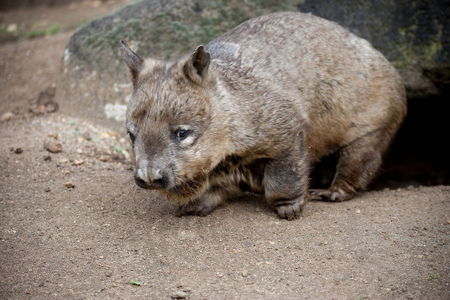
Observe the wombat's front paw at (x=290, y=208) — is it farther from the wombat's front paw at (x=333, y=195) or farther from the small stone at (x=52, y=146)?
the small stone at (x=52, y=146)

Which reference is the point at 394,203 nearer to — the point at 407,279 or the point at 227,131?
the point at 407,279

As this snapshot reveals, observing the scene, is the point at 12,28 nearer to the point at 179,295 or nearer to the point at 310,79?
the point at 310,79

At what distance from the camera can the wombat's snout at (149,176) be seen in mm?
3480

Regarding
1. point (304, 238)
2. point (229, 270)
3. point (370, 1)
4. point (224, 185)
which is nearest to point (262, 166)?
point (224, 185)

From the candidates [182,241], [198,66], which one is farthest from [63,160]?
[198,66]

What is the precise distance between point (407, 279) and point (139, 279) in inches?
74.0

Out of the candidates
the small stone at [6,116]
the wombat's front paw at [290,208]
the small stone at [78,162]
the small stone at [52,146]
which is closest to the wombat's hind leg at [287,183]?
the wombat's front paw at [290,208]

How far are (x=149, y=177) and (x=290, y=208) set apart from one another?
1433 millimetres

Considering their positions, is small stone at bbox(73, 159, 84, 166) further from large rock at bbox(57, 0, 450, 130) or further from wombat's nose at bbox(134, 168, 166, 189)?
wombat's nose at bbox(134, 168, 166, 189)

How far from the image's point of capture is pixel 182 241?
12.9 ft

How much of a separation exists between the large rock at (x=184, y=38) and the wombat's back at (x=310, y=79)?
2.36 ft

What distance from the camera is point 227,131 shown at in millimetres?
3912

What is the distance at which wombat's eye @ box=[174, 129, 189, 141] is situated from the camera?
366cm

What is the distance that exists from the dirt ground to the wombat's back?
81 cm
